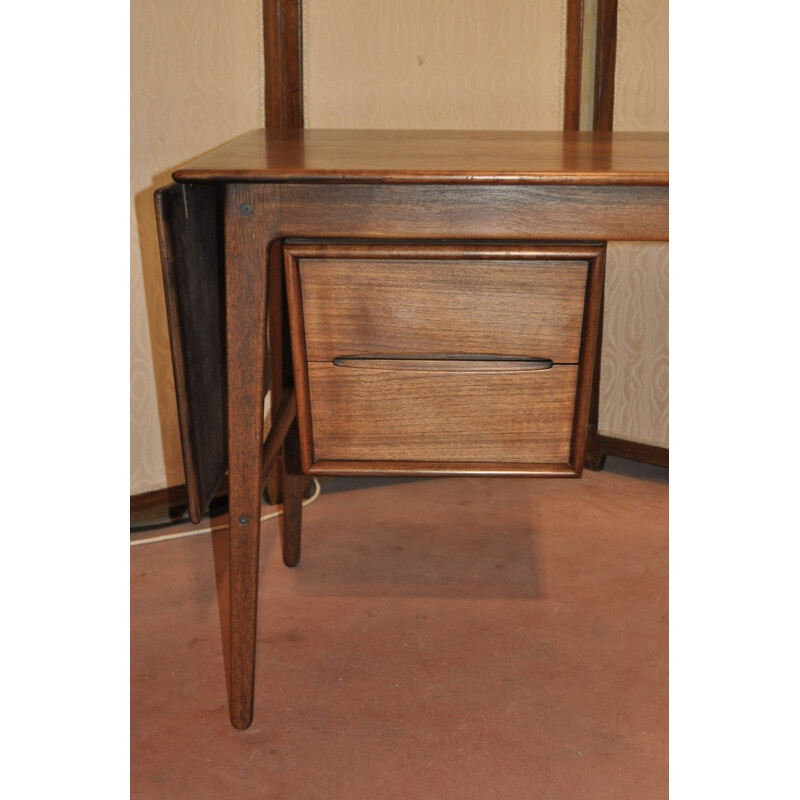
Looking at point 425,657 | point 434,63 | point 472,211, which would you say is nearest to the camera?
point 472,211

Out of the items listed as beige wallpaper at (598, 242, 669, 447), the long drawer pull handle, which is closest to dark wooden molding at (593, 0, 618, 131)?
beige wallpaper at (598, 242, 669, 447)

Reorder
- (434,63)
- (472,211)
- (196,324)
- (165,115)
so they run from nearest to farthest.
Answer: (472,211)
(196,324)
(165,115)
(434,63)

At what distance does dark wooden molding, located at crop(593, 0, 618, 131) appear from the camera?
206 cm

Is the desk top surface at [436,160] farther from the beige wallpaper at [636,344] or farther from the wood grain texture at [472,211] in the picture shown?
the beige wallpaper at [636,344]

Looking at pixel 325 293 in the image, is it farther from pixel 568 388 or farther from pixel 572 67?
pixel 572 67

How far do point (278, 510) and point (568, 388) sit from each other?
3.27ft

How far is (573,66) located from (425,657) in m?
1.37

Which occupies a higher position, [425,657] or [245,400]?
[245,400]

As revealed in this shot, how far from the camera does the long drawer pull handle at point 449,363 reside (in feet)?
3.71

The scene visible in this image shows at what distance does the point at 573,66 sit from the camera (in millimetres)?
2111

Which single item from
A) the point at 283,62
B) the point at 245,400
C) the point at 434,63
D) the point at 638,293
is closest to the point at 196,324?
the point at 245,400

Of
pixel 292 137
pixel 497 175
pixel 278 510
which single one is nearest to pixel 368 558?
pixel 278 510

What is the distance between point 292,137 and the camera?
1598 millimetres

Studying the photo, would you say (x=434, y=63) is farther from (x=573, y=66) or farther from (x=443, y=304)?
(x=443, y=304)
